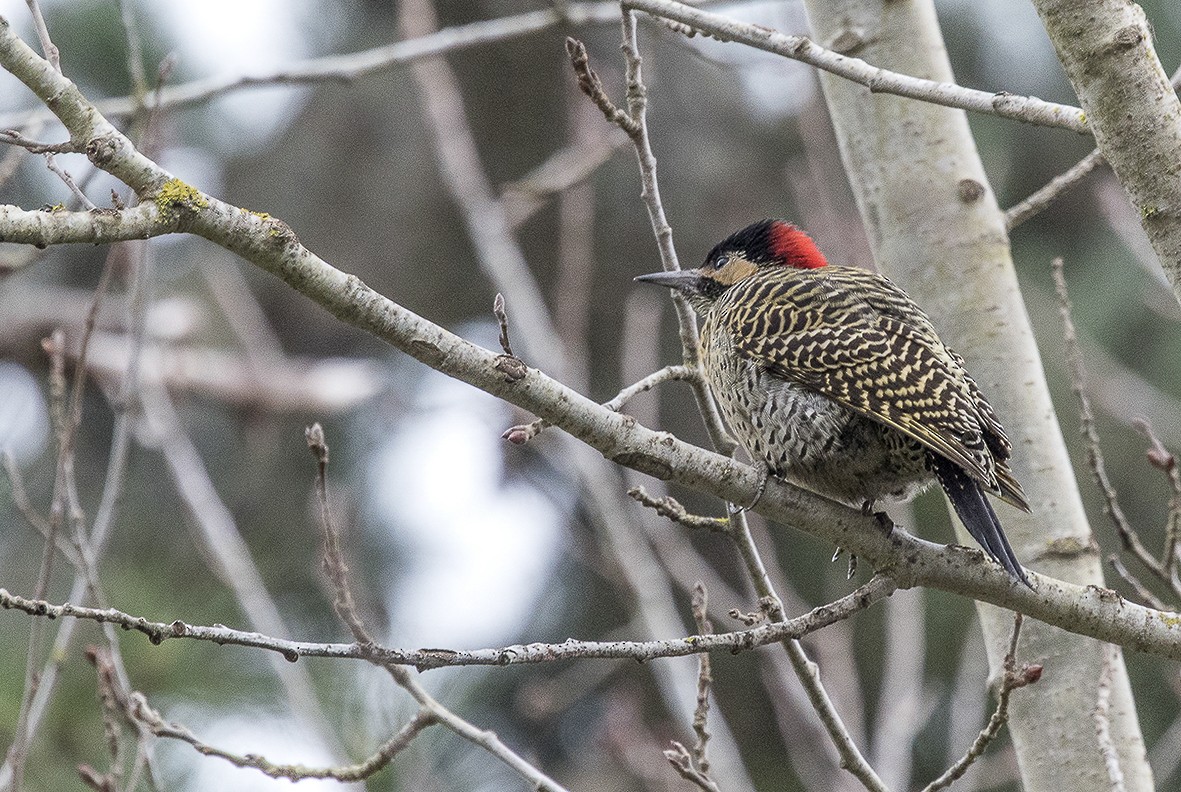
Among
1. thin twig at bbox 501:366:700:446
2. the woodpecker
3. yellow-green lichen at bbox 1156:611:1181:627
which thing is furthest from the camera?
the woodpecker

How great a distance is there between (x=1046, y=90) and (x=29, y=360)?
598cm

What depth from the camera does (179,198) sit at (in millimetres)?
2137

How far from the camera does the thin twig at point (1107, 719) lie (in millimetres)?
2816

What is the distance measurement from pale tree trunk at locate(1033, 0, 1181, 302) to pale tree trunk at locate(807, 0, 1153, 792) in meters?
1.17

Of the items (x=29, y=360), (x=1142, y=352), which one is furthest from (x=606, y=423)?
(x=1142, y=352)

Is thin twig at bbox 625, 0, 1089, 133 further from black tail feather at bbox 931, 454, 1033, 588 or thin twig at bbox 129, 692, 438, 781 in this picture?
thin twig at bbox 129, 692, 438, 781

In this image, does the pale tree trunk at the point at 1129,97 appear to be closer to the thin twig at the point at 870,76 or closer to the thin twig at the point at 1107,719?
the thin twig at the point at 870,76

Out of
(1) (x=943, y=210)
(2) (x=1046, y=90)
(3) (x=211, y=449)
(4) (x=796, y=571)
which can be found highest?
(2) (x=1046, y=90)

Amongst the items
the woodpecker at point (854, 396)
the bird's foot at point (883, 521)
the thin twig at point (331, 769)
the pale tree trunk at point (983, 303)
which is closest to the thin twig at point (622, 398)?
the woodpecker at point (854, 396)

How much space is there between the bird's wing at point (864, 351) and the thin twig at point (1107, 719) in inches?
20.0

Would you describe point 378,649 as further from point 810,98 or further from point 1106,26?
point 810,98

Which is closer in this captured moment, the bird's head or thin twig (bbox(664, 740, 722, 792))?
thin twig (bbox(664, 740, 722, 792))

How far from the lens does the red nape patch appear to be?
4551 millimetres

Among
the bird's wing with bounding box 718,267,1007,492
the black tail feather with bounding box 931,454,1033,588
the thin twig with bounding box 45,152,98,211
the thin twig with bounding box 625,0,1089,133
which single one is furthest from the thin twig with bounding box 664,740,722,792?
the thin twig with bounding box 45,152,98,211
